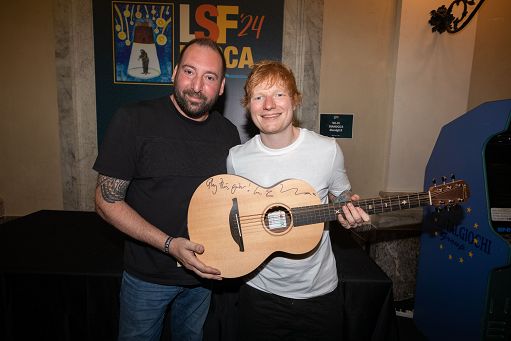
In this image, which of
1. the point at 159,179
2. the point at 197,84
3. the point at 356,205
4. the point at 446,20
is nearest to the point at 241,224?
the point at 159,179

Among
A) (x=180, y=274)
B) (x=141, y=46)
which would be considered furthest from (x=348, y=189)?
(x=141, y=46)

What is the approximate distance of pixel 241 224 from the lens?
1.62 metres

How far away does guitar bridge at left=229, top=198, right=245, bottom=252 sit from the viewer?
161 centimetres

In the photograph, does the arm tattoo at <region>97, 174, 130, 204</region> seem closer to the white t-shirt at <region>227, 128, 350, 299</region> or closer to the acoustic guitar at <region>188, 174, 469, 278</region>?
the acoustic guitar at <region>188, 174, 469, 278</region>

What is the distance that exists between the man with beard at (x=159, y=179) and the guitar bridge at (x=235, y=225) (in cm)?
19

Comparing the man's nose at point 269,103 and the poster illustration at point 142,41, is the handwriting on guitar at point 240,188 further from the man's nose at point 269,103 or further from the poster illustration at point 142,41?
the poster illustration at point 142,41

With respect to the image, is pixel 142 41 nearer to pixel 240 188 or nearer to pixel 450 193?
pixel 240 188

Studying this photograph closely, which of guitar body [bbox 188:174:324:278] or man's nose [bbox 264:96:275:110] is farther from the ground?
man's nose [bbox 264:96:275:110]

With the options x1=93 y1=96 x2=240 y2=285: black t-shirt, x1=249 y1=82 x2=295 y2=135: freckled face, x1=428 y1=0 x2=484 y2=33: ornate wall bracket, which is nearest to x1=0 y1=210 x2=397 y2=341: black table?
x1=93 y1=96 x2=240 y2=285: black t-shirt

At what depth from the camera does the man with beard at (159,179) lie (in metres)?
1.59

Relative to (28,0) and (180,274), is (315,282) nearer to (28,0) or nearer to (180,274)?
(180,274)

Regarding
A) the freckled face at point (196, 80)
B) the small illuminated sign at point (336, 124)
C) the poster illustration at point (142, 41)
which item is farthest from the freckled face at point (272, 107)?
the poster illustration at point (142, 41)

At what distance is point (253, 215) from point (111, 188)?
30.0 inches

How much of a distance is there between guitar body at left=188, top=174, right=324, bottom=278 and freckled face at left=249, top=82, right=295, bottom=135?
302mm
